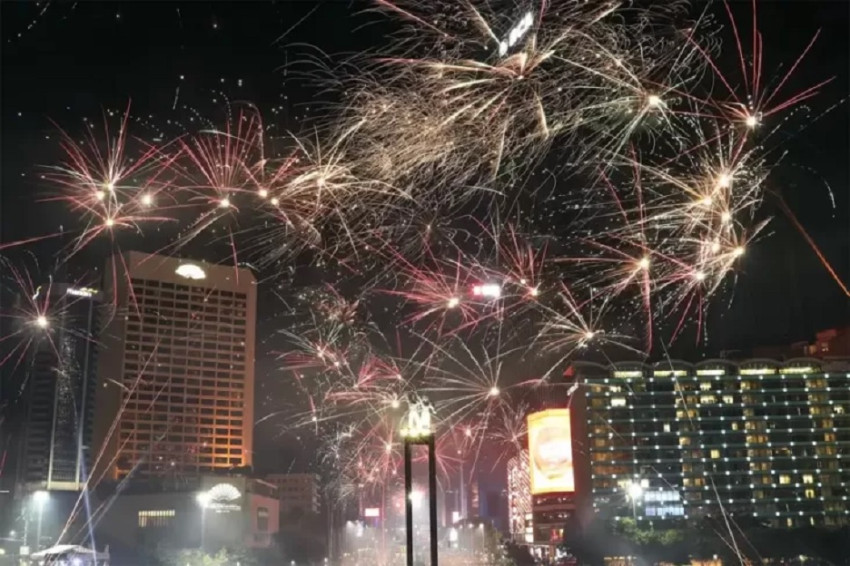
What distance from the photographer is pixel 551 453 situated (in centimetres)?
3981

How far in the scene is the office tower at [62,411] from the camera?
6325 cm

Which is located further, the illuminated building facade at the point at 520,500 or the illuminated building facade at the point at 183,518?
the illuminated building facade at the point at 520,500

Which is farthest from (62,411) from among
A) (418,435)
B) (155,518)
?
(418,435)

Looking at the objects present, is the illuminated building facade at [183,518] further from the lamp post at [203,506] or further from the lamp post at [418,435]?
the lamp post at [418,435]

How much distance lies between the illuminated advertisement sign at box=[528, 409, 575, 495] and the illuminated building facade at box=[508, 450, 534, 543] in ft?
129

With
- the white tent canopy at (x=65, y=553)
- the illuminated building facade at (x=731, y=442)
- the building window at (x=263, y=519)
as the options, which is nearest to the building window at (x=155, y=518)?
the building window at (x=263, y=519)

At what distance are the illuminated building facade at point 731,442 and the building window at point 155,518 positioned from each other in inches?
1561

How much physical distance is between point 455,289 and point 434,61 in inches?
248

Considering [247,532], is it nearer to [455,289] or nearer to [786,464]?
[786,464]

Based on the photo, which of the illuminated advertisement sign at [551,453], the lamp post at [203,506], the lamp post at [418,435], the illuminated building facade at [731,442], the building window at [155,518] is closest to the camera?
the lamp post at [418,435]

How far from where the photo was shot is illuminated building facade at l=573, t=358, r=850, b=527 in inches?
2980

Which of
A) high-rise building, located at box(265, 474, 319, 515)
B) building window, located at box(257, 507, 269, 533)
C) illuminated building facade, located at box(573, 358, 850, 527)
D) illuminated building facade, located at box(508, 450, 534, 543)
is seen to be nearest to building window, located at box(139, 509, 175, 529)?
building window, located at box(257, 507, 269, 533)

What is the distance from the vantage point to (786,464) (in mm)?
76688

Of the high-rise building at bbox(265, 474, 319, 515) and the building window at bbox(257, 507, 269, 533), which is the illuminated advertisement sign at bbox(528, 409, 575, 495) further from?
the high-rise building at bbox(265, 474, 319, 515)
